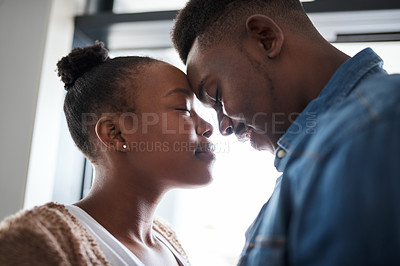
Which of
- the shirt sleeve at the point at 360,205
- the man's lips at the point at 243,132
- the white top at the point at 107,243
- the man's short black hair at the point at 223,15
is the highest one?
the man's short black hair at the point at 223,15

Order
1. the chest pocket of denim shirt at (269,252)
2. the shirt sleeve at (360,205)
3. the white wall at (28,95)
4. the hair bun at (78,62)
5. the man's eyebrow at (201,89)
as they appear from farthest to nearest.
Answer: the white wall at (28,95)
the hair bun at (78,62)
the man's eyebrow at (201,89)
the chest pocket of denim shirt at (269,252)
the shirt sleeve at (360,205)

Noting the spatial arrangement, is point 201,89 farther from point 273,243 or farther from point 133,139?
point 273,243

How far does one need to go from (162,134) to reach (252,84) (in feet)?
0.94

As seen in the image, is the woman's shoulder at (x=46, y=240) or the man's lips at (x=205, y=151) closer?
the woman's shoulder at (x=46, y=240)

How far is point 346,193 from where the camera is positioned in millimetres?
429

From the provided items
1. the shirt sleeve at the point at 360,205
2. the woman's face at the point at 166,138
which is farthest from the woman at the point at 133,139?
the shirt sleeve at the point at 360,205

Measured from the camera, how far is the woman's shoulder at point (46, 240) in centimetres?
63

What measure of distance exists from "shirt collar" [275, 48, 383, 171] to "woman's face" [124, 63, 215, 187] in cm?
32

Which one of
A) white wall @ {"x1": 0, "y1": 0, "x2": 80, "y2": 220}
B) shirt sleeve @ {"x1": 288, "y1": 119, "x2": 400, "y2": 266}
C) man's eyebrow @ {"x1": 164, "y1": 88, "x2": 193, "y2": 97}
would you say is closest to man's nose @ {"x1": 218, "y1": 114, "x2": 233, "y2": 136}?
man's eyebrow @ {"x1": 164, "y1": 88, "x2": 193, "y2": 97}

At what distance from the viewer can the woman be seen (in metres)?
0.90

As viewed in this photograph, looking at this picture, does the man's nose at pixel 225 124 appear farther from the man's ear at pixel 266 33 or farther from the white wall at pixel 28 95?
the white wall at pixel 28 95

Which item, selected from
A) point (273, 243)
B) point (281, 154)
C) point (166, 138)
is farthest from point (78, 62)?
point (273, 243)

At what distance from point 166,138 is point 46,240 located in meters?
0.39

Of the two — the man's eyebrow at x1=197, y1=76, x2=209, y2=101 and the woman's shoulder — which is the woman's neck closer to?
the woman's shoulder
